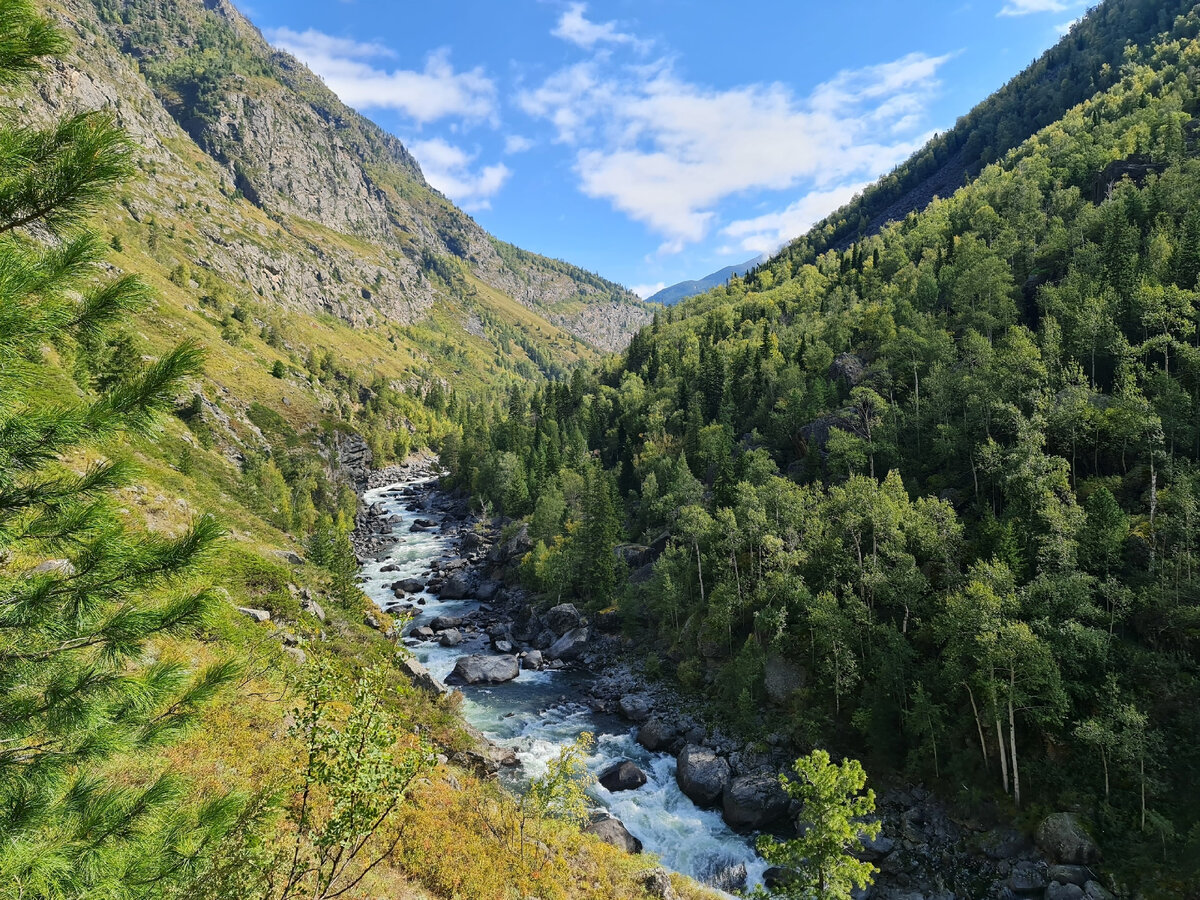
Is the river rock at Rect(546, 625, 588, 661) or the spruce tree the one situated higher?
the spruce tree

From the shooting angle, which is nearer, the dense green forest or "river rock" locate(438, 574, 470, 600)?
the dense green forest

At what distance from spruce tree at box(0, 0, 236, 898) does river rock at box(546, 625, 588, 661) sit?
59.5m

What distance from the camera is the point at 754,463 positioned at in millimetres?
69875

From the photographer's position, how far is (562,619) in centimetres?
6888

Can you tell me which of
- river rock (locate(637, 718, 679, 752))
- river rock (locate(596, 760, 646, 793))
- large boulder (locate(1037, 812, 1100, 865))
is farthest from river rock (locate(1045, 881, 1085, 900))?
river rock (locate(637, 718, 679, 752))

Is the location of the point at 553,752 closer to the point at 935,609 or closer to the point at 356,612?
the point at 356,612

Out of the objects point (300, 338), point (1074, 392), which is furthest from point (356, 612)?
point (300, 338)

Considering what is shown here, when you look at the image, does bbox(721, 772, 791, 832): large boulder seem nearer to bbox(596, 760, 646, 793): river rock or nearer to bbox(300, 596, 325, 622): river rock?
bbox(596, 760, 646, 793): river rock

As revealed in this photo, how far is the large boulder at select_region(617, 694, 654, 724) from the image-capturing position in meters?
49.8

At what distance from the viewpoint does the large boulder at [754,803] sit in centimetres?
3738

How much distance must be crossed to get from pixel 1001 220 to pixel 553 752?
124 metres

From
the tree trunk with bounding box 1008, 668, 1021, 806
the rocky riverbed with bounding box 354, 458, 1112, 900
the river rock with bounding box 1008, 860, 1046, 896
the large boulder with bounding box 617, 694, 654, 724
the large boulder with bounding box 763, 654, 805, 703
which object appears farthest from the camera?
the large boulder with bounding box 617, 694, 654, 724

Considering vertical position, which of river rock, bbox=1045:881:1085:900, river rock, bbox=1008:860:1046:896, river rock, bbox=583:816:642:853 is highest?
river rock, bbox=583:816:642:853

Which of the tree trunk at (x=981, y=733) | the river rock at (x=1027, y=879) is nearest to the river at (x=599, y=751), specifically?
the river rock at (x=1027, y=879)
